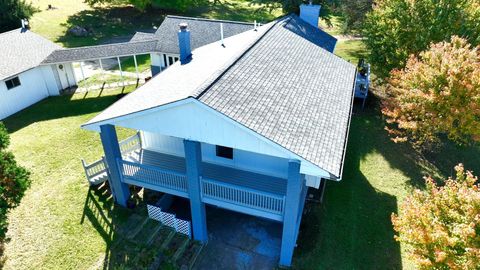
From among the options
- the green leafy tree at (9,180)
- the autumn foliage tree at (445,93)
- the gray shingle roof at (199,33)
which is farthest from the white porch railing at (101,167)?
the autumn foliage tree at (445,93)

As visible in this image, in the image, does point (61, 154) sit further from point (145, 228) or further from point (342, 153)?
point (342, 153)

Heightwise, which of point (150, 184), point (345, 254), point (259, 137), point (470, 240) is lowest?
point (345, 254)

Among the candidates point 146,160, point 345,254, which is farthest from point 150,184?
point 345,254

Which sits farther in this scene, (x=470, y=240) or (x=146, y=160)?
(x=146, y=160)

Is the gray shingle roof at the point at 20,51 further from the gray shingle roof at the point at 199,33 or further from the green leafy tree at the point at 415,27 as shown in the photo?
the green leafy tree at the point at 415,27

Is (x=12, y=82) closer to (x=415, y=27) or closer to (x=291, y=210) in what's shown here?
(x=291, y=210)

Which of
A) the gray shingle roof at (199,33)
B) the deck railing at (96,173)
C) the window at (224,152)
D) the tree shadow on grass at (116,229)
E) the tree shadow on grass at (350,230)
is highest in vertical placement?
the gray shingle roof at (199,33)

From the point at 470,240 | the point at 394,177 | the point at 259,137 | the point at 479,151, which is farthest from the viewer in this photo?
the point at 479,151

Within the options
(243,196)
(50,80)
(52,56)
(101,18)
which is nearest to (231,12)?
(101,18)
